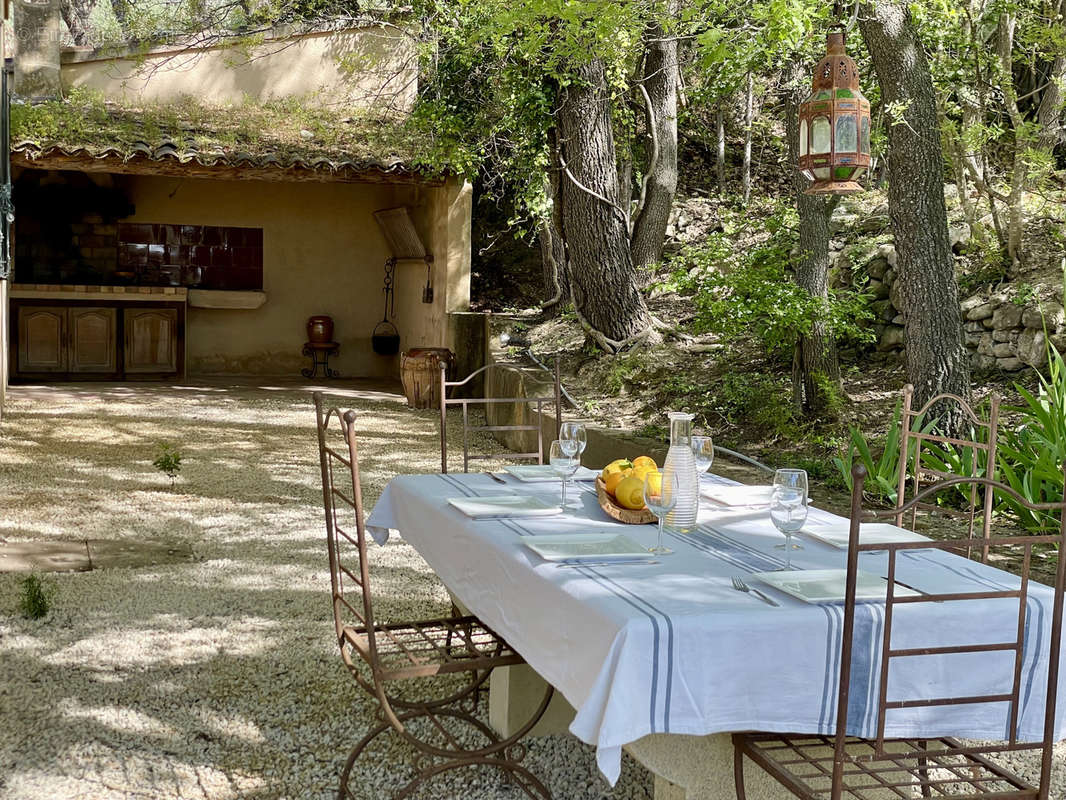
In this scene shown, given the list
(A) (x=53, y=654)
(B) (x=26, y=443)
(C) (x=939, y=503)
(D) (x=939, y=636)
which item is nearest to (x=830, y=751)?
(D) (x=939, y=636)

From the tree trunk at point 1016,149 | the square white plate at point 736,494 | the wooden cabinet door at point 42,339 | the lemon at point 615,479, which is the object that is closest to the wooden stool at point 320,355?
the wooden cabinet door at point 42,339

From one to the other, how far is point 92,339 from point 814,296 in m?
8.01

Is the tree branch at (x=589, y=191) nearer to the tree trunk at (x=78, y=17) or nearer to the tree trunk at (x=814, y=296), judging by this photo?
the tree trunk at (x=814, y=296)

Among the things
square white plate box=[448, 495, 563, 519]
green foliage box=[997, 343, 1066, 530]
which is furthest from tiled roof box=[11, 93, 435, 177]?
square white plate box=[448, 495, 563, 519]

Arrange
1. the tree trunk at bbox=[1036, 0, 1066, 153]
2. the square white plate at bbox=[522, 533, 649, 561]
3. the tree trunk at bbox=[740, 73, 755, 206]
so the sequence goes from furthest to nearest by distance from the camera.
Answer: the tree trunk at bbox=[740, 73, 755, 206] < the tree trunk at bbox=[1036, 0, 1066, 153] < the square white plate at bbox=[522, 533, 649, 561]

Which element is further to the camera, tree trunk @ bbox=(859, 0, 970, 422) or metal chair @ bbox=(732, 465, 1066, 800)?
tree trunk @ bbox=(859, 0, 970, 422)

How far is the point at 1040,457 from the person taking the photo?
4.41 metres

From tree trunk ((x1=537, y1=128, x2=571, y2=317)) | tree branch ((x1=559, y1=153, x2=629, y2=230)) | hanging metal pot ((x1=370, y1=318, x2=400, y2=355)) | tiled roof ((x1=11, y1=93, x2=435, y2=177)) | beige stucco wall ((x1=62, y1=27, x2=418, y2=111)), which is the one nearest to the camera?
tree branch ((x1=559, y1=153, x2=629, y2=230))

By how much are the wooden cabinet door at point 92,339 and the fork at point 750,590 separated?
10.6 meters

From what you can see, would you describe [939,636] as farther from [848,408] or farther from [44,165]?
[44,165]

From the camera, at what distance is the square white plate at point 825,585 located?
6.47 feet

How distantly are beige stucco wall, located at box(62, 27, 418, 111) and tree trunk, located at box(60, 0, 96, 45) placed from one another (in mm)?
5602

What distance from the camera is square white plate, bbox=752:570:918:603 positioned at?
1.97 meters

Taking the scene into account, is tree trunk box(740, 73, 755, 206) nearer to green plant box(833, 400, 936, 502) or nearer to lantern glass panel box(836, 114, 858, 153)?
green plant box(833, 400, 936, 502)
